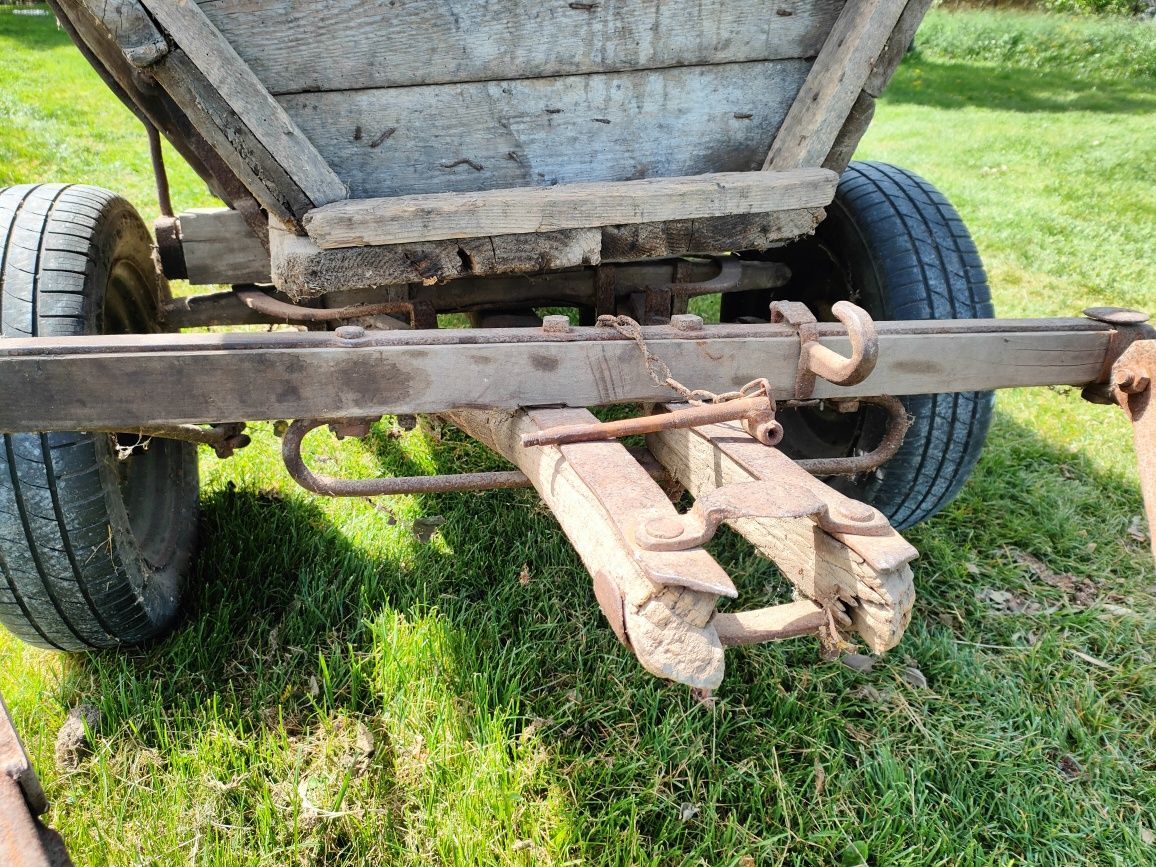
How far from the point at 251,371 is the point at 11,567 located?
95 cm

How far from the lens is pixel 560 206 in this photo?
6.10 feet

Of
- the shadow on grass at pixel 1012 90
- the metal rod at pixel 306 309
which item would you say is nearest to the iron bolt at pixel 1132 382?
the metal rod at pixel 306 309

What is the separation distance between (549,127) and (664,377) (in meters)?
0.76

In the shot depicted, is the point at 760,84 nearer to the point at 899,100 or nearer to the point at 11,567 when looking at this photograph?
the point at 11,567

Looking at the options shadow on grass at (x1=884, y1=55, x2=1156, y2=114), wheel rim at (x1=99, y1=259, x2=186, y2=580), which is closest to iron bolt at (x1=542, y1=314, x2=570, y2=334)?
wheel rim at (x1=99, y1=259, x2=186, y2=580)

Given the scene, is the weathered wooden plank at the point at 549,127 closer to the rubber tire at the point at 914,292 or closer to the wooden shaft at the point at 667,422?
the rubber tire at the point at 914,292

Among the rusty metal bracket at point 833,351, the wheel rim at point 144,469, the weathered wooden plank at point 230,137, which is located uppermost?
the weathered wooden plank at point 230,137

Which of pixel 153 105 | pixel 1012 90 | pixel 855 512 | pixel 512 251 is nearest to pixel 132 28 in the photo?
pixel 153 105

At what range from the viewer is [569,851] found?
1.81 meters

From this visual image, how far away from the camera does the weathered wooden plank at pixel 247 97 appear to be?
1.60 metres

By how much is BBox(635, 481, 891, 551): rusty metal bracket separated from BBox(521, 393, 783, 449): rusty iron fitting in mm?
280

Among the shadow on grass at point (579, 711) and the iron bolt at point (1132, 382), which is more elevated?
the iron bolt at point (1132, 382)

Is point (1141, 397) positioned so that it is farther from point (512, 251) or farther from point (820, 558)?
point (512, 251)

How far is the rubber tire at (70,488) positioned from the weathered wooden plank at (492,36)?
2.45ft
